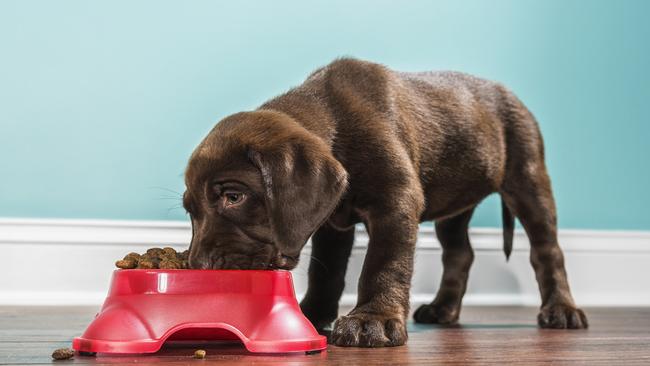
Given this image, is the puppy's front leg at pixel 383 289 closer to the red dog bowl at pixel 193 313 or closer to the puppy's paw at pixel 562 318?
the red dog bowl at pixel 193 313

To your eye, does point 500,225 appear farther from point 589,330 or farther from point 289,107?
point 289,107

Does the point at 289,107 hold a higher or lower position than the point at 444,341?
higher

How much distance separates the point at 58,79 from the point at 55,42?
0.53ft

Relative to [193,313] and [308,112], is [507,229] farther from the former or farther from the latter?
[193,313]

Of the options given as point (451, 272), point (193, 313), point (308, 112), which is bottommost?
point (451, 272)

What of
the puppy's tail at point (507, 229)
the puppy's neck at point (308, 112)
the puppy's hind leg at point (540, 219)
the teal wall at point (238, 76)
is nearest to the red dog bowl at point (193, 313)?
the puppy's neck at point (308, 112)

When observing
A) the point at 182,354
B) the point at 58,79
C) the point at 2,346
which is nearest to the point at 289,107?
the point at 182,354

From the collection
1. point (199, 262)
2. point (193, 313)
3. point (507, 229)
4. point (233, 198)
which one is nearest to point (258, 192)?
point (233, 198)

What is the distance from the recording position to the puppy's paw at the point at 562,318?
2762 mm

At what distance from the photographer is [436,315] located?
2977 millimetres

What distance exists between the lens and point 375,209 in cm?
225

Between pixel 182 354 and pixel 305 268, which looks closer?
pixel 182 354

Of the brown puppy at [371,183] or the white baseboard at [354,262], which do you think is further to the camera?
the white baseboard at [354,262]

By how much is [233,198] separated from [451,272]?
137 cm
